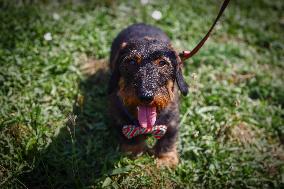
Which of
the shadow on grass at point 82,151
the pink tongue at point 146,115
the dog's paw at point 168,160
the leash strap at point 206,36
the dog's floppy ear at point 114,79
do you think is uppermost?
the leash strap at point 206,36

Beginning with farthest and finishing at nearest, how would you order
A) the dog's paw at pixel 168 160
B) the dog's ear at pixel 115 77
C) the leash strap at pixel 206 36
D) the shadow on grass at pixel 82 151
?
the dog's paw at pixel 168 160, the dog's ear at pixel 115 77, the shadow on grass at pixel 82 151, the leash strap at pixel 206 36

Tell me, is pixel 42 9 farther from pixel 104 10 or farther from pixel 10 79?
pixel 10 79

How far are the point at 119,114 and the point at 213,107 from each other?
1878 millimetres

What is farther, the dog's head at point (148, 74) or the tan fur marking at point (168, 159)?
the tan fur marking at point (168, 159)

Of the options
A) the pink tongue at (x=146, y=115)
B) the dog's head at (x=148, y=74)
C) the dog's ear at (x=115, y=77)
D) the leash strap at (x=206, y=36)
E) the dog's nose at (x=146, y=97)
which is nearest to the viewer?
the leash strap at (x=206, y=36)

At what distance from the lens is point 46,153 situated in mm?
4793

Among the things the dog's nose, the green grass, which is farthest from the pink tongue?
the green grass

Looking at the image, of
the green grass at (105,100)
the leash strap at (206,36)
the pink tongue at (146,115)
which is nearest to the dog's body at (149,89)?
the pink tongue at (146,115)

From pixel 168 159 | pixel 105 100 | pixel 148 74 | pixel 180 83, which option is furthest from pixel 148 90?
pixel 105 100

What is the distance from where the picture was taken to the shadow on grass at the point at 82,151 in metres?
4.51

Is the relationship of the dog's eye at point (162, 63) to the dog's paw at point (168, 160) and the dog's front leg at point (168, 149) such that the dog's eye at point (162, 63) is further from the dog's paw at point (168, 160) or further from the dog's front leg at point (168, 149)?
Answer: the dog's paw at point (168, 160)

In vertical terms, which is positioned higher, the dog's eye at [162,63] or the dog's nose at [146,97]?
the dog's eye at [162,63]

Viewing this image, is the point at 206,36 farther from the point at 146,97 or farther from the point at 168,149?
the point at 168,149

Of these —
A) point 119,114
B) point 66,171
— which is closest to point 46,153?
point 66,171
